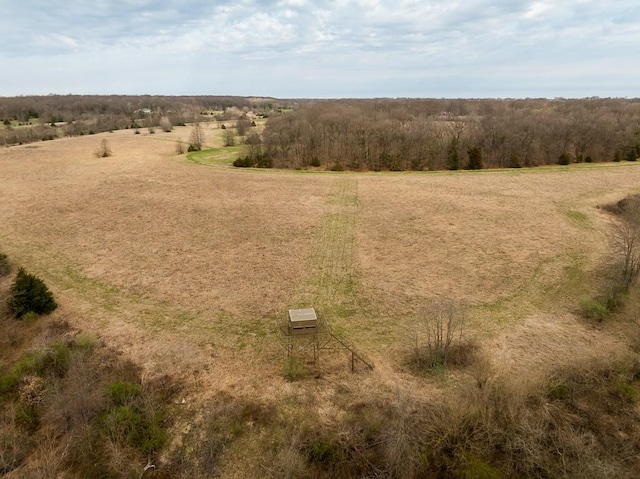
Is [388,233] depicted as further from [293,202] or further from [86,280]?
[86,280]

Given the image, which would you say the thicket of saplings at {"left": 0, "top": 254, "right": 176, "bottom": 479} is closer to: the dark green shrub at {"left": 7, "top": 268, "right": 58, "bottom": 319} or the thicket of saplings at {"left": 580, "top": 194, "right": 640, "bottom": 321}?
the dark green shrub at {"left": 7, "top": 268, "right": 58, "bottom": 319}

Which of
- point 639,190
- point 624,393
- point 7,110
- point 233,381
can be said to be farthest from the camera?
point 7,110

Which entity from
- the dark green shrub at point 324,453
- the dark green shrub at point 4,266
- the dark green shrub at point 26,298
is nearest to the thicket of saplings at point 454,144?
the dark green shrub at point 4,266

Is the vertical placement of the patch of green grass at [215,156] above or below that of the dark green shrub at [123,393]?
above

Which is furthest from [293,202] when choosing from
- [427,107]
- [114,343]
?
[427,107]

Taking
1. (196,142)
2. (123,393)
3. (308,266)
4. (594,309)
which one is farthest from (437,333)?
(196,142)

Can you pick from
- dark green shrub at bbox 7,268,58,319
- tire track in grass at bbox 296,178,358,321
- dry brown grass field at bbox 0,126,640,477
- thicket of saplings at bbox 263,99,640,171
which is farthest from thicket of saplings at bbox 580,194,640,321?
thicket of saplings at bbox 263,99,640,171

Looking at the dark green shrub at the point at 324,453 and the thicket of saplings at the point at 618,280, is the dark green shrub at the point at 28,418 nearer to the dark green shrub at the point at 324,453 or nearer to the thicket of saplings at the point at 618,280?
the dark green shrub at the point at 324,453
